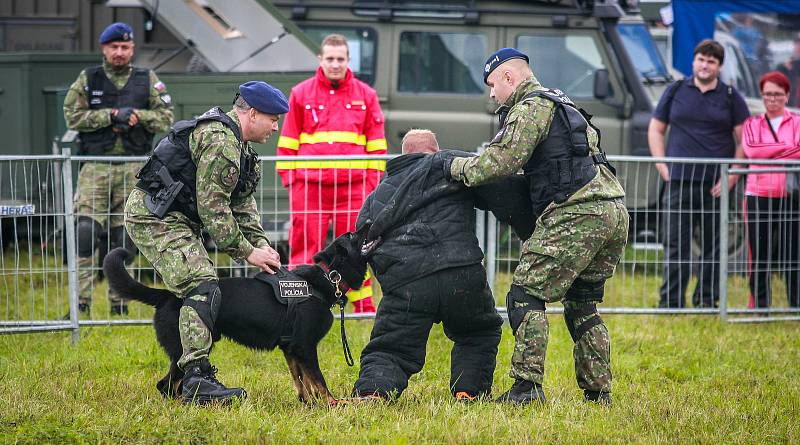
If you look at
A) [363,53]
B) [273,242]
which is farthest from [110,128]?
[363,53]

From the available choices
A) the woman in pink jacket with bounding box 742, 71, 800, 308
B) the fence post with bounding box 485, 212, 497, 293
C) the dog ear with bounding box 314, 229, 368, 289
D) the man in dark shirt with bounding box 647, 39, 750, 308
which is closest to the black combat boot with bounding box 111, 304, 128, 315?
the fence post with bounding box 485, 212, 497, 293

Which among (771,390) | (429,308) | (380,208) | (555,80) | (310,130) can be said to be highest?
(555,80)

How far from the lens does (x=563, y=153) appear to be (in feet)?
15.4

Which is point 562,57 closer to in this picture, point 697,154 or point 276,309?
point 697,154

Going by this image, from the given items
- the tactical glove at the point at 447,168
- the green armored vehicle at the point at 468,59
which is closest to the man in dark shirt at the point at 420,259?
the tactical glove at the point at 447,168

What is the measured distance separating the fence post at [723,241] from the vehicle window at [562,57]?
2292 millimetres

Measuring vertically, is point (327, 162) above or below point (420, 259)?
above

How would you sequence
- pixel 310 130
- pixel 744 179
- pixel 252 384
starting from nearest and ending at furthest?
pixel 252 384 → pixel 310 130 → pixel 744 179

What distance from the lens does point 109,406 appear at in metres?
4.87

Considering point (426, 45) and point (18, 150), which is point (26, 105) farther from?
point (426, 45)

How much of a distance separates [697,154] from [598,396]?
3.47 meters

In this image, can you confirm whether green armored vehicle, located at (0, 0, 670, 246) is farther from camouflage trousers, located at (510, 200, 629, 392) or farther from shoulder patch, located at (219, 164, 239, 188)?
shoulder patch, located at (219, 164, 239, 188)

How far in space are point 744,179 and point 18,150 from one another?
20.3 ft

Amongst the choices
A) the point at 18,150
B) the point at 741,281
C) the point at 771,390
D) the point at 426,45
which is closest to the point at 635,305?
the point at 741,281
